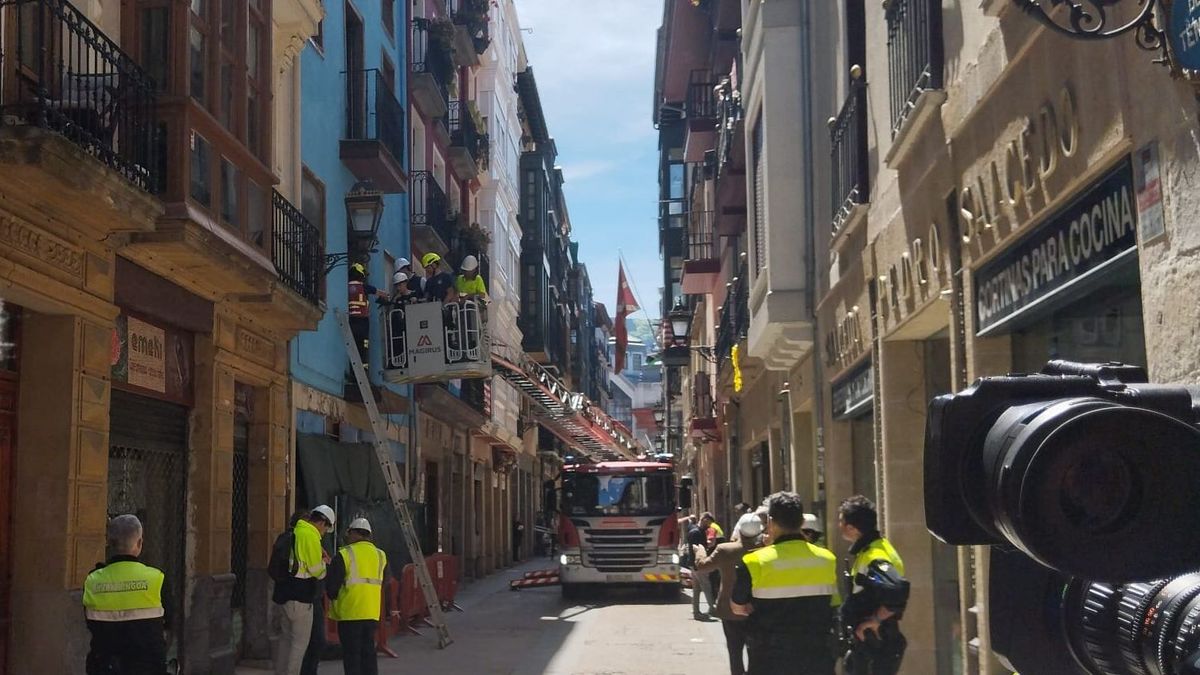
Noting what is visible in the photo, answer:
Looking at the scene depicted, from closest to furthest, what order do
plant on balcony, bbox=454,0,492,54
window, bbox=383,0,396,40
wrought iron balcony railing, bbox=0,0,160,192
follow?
wrought iron balcony railing, bbox=0,0,160,192
window, bbox=383,0,396,40
plant on balcony, bbox=454,0,492,54

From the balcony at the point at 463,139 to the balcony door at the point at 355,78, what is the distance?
8.60m

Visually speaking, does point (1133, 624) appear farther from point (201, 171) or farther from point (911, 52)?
point (201, 171)

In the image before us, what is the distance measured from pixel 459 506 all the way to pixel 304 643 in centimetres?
2017

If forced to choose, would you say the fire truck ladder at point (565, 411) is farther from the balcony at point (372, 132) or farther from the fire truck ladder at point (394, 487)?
the fire truck ladder at point (394, 487)

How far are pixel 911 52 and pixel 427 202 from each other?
56.7 ft

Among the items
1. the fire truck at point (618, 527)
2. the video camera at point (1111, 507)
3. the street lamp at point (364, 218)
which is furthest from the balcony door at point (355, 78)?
the video camera at point (1111, 507)

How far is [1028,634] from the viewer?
8.79 feet

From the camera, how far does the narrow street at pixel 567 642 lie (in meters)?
14.0

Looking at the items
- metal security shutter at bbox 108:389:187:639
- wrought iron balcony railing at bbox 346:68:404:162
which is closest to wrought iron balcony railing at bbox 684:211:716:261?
wrought iron balcony railing at bbox 346:68:404:162

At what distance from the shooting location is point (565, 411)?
126ft

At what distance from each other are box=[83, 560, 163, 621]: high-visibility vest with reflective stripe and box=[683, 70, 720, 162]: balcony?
72.3ft

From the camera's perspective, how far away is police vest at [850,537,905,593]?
6.97m

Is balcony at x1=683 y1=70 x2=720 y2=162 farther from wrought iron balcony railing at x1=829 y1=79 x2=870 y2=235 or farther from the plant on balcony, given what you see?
wrought iron balcony railing at x1=829 y1=79 x2=870 y2=235

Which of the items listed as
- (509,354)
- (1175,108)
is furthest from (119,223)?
(509,354)
